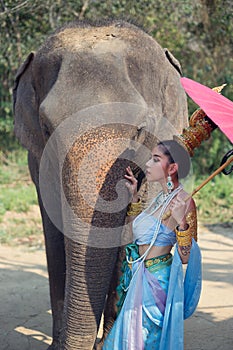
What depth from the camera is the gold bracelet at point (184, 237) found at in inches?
102

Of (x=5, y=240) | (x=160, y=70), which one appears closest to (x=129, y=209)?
(x=160, y=70)

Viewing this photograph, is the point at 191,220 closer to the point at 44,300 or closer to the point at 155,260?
the point at 155,260

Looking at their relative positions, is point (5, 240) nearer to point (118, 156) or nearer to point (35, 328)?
point (35, 328)

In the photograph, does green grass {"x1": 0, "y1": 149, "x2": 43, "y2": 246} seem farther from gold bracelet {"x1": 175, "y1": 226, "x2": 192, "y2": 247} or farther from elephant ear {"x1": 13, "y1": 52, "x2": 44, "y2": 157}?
gold bracelet {"x1": 175, "y1": 226, "x2": 192, "y2": 247}

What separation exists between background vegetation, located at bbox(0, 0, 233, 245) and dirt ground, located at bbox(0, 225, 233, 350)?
1.83 meters

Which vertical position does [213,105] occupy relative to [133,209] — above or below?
above

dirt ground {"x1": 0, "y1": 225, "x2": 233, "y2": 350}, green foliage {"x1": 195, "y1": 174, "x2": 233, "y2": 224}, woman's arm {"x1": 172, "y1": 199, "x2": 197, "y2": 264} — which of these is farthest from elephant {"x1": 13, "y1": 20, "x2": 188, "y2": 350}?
green foliage {"x1": 195, "y1": 174, "x2": 233, "y2": 224}

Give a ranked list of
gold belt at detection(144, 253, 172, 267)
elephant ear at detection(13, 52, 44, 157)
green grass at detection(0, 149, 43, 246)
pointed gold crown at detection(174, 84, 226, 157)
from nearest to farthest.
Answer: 1. pointed gold crown at detection(174, 84, 226, 157)
2. gold belt at detection(144, 253, 172, 267)
3. elephant ear at detection(13, 52, 44, 157)
4. green grass at detection(0, 149, 43, 246)

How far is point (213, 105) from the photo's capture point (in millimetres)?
2414

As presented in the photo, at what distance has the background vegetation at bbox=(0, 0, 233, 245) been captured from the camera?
29.3ft

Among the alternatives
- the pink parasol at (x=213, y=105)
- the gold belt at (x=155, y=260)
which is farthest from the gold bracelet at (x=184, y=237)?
the pink parasol at (x=213, y=105)

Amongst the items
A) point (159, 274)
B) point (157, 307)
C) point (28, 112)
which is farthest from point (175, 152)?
point (28, 112)

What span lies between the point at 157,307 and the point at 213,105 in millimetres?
912

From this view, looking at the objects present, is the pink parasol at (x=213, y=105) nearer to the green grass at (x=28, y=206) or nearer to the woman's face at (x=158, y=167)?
the woman's face at (x=158, y=167)
